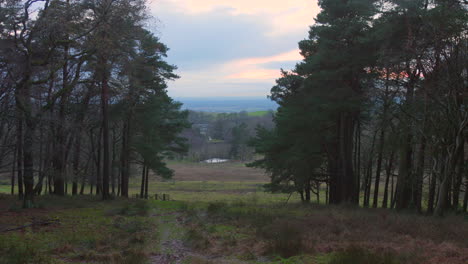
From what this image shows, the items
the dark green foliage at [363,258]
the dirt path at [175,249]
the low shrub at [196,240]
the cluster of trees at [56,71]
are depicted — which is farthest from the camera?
the cluster of trees at [56,71]

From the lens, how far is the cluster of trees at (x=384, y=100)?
13.2 metres

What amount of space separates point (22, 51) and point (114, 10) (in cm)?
353

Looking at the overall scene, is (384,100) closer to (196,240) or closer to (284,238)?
(284,238)

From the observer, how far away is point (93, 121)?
21656 mm

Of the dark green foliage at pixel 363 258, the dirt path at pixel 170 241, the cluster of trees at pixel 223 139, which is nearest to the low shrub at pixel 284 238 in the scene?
the dark green foliage at pixel 363 258

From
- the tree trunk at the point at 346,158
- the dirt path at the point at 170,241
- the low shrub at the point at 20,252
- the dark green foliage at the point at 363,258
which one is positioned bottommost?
the dirt path at the point at 170,241

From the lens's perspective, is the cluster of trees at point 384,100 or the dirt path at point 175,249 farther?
the cluster of trees at point 384,100

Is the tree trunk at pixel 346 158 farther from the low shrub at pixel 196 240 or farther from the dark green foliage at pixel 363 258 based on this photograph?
the dark green foliage at pixel 363 258

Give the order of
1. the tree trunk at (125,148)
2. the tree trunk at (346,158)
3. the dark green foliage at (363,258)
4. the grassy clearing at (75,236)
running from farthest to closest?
the tree trunk at (125,148) → the tree trunk at (346,158) → the grassy clearing at (75,236) → the dark green foliage at (363,258)

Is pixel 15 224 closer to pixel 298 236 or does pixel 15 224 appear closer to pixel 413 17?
pixel 298 236

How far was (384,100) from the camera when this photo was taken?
1675 cm

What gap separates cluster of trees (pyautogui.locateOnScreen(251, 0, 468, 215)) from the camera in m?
13.2

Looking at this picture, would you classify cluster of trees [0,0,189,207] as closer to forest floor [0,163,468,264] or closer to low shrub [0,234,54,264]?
forest floor [0,163,468,264]

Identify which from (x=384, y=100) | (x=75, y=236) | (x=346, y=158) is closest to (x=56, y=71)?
(x=75, y=236)
